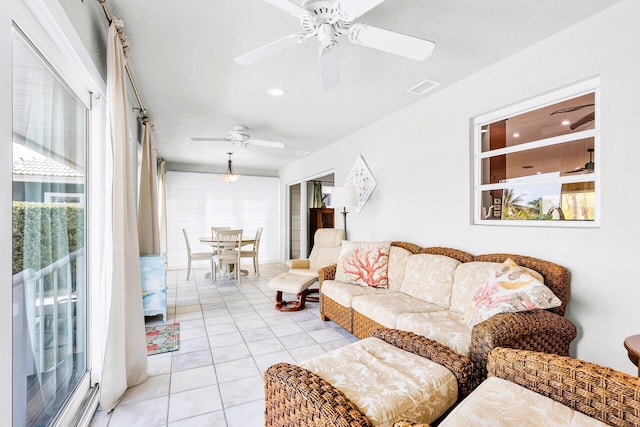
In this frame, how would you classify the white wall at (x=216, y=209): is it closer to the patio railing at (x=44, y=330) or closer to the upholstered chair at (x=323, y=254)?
the upholstered chair at (x=323, y=254)

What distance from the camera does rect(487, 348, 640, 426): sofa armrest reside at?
1042 millimetres

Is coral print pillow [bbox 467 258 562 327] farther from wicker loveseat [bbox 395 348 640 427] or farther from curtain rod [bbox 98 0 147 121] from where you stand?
curtain rod [bbox 98 0 147 121]

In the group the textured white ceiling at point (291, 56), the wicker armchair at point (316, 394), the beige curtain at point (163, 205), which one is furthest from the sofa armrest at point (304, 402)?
the beige curtain at point (163, 205)

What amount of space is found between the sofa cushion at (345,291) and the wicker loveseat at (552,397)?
5.47 feet

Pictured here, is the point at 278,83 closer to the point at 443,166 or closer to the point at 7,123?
the point at 443,166

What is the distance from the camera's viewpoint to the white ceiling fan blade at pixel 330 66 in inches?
72.7

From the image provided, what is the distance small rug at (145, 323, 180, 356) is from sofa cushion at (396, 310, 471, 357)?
2117 millimetres

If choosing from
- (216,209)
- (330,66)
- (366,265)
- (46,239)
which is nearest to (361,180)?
(366,265)

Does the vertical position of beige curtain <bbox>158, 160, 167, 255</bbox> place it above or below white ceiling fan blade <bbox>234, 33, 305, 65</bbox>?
below

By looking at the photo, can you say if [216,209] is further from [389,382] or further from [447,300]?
[389,382]

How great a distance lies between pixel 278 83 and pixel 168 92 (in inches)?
46.5

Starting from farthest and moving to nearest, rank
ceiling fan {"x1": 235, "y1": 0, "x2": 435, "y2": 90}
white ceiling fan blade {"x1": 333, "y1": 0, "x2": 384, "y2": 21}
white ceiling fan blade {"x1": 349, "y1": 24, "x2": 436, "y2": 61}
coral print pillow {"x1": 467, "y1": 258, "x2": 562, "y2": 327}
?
coral print pillow {"x1": 467, "y1": 258, "x2": 562, "y2": 327}
white ceiling fan blade {"x1": 349, "y1": 24, "x2": 436, "y2": 61}
ceiling fan {"x1": 235, "y1": 0, "x2": 435, "y2": 90}
white ceiling fan blade {"x1": 333, "y1": 0, "x2": 384, "y2": 21}

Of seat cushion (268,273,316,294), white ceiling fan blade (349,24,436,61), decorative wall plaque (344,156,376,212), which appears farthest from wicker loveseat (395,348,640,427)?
decorative wall plaque (344,156,376,212)

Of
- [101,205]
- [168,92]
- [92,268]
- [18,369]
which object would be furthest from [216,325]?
[168,92]
